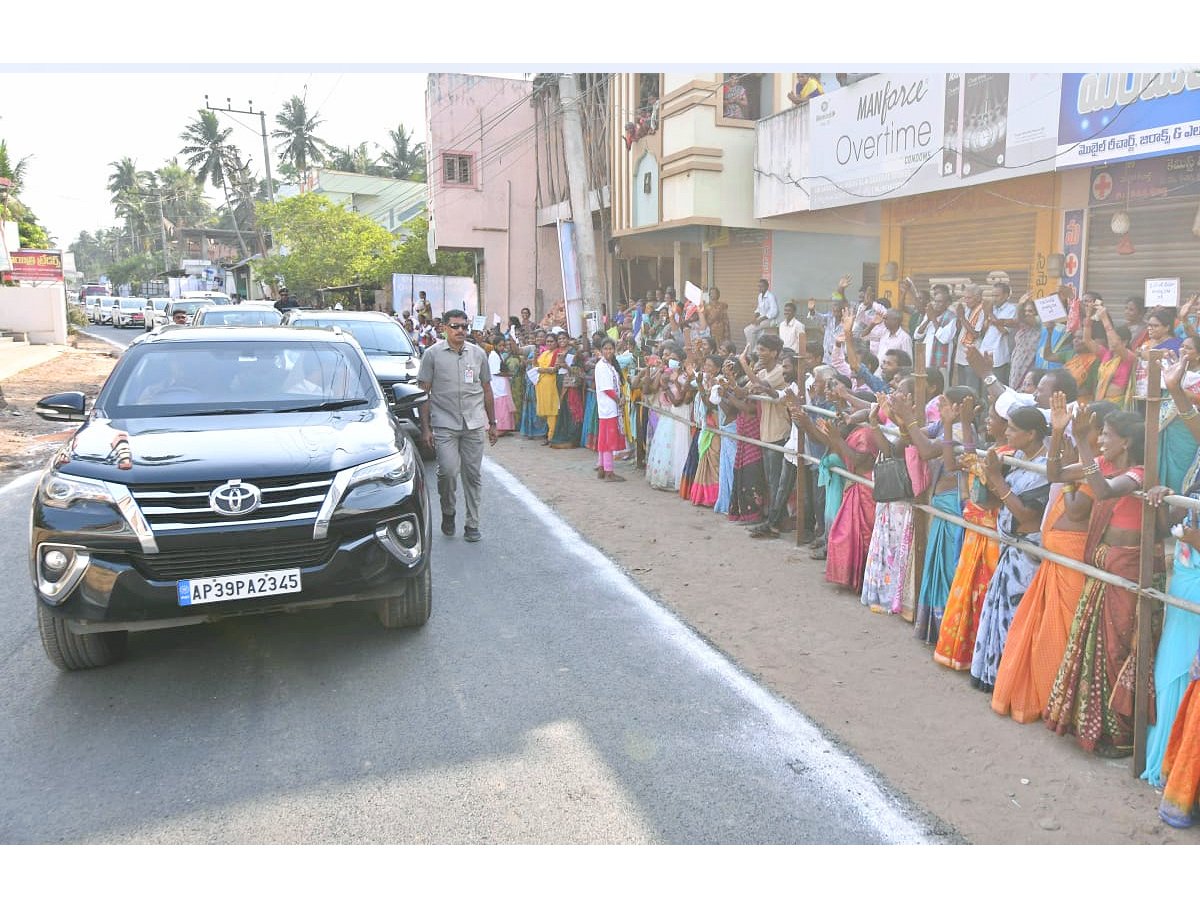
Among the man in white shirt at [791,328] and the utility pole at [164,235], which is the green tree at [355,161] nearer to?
the utility pole at [164,235]

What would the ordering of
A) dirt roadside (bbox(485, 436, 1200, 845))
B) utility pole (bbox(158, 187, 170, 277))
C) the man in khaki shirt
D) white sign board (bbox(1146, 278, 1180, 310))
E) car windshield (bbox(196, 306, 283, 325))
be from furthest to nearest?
utility pole (bbox(158, 187, 170, 277)) < car windshield (bbox(196, 306, 283, 325)) < the man in khaki shirt < white sign board (bbox(1146, 278, 1180, 310)) < dirt roadside (bbox(485, 436, 1200, 845))

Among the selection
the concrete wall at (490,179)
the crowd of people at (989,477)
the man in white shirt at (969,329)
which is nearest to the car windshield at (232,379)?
the crowd of people at (989,477)

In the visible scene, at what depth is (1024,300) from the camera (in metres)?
8.88

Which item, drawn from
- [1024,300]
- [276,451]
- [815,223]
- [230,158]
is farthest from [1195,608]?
[230,158]

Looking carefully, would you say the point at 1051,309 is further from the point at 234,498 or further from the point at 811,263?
the point at 811,263

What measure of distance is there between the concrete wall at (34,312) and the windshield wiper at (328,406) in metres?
30.7

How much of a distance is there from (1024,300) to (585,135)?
48.3ft

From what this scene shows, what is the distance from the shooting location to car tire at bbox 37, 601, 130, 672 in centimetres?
440

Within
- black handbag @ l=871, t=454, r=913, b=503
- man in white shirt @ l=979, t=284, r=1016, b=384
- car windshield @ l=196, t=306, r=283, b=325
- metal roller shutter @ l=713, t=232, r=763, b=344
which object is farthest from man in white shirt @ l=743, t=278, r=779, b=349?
black handbag @ l=871, t=454, r=913, b=503

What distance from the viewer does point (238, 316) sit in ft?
46.1

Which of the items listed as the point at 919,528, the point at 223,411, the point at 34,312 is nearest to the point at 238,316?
the point at 223,411

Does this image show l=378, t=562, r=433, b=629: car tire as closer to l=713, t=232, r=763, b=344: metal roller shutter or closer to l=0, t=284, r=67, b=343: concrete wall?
l=713, t=232, r=763, b=344: metal roller shutter

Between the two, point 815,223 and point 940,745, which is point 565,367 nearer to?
point 815,223

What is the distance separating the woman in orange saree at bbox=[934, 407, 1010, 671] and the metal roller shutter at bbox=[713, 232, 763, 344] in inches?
480
